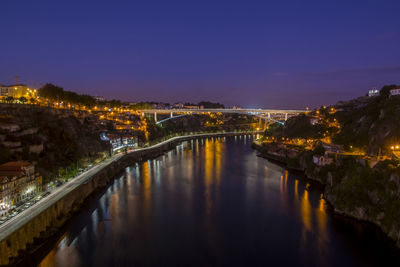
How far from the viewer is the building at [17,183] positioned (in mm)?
7977

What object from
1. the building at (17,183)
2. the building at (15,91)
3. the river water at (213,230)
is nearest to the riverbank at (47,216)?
the river water at (213,230)

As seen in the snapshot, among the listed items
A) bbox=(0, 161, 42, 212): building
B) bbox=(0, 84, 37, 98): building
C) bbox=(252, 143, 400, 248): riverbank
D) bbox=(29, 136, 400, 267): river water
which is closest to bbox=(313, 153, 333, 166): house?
bbox=(252, 143, 400, 248): riverbank

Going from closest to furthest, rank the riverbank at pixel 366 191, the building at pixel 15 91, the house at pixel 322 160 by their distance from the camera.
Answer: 1. the riverbank at pixel 366 191
2. the house at pixel 322 160
3. the building at pixel 15 91

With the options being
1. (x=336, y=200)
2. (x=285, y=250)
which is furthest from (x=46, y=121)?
(x=336, y=200)

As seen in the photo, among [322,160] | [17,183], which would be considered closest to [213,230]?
[17,183]

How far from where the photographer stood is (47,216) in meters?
8.05

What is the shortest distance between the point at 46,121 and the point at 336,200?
52.1 ft

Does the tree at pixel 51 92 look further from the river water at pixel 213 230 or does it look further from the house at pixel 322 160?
the house at pixel 322 160

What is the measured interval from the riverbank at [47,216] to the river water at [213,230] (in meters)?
0.40

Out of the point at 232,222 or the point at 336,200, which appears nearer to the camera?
the point at 232,222

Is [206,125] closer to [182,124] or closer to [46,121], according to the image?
[182,124]

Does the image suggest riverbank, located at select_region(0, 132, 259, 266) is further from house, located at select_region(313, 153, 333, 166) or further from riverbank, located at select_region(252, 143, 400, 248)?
house, located at select_region(313, 153, 333, 166)

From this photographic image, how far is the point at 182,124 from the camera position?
1812 inches

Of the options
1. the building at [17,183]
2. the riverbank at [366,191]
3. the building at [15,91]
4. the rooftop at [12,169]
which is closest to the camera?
the riverbank at [366,191]
